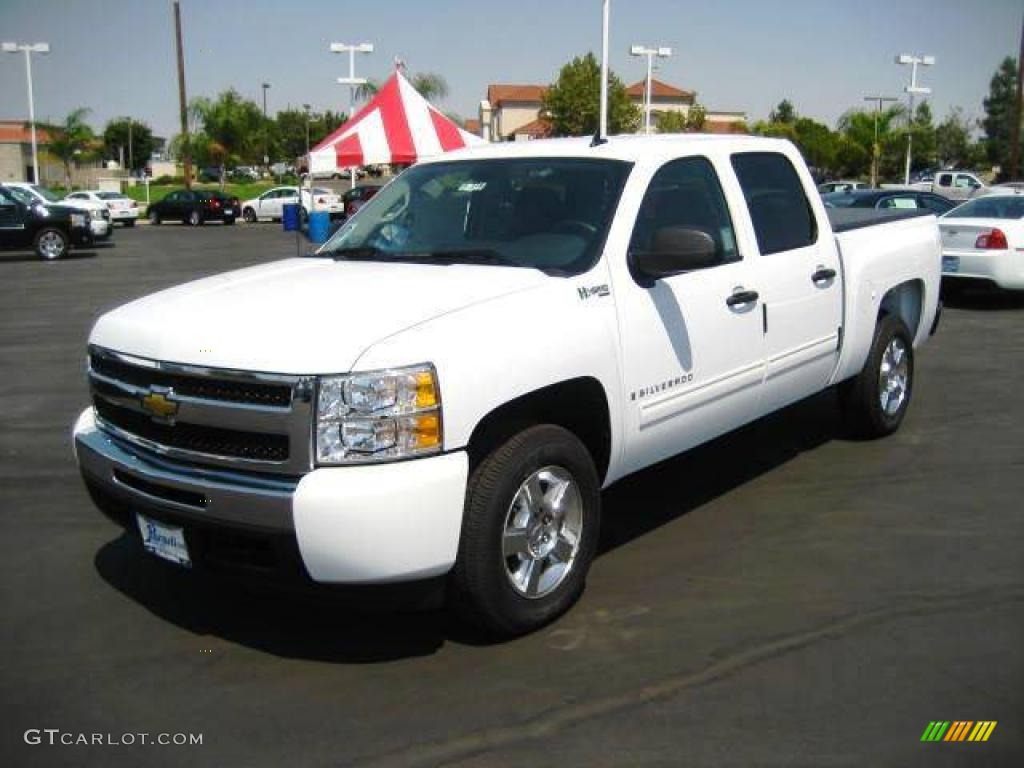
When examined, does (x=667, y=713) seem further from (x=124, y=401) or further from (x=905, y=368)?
(x=905, y=368)

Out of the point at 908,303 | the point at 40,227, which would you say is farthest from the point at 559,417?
the point at 40,227

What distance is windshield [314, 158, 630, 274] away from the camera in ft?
15.0

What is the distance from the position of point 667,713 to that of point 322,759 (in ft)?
3.75

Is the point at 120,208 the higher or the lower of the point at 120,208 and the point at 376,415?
the lower

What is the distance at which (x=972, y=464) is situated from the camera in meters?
6.46

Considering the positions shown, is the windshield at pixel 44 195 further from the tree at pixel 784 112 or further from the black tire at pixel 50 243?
the tree at pixel 784 112

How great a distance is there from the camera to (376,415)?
3.49 m

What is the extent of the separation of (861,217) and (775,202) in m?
1.60

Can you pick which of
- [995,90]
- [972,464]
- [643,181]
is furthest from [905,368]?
[995,90]

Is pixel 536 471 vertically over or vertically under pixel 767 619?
over

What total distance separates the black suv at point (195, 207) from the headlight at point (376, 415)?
40.5m

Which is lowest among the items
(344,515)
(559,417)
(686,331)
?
(344,515)

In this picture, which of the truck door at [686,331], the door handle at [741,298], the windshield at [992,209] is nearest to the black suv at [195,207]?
the windshield at [992,209]

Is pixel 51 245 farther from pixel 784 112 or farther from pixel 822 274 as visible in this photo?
pixel 784 112
